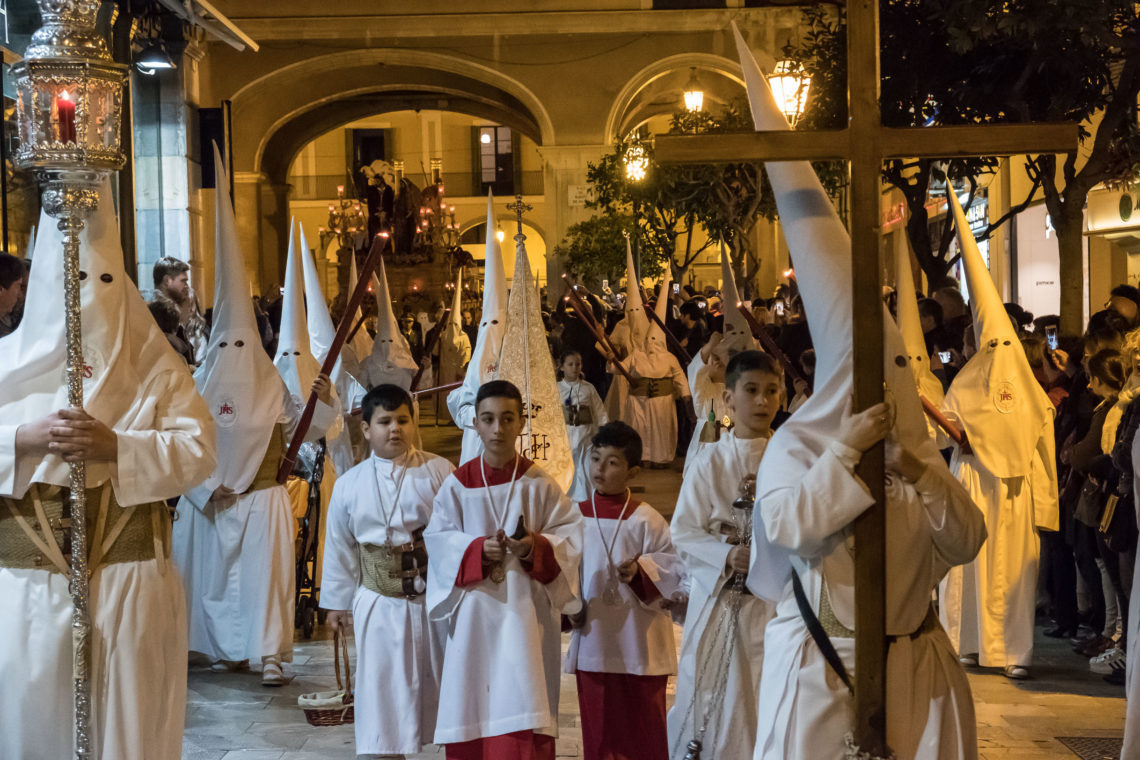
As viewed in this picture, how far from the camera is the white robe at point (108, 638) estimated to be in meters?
4.12

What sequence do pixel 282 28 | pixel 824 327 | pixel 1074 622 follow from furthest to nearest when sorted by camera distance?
pixel 282 28 → pixel 1074 622 → pixel 824 327

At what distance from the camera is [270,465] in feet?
26.0

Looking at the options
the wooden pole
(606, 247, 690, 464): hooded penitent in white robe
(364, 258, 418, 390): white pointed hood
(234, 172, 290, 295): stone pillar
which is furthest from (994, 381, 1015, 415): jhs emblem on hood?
(234, 172, 290, 295): stone pillar

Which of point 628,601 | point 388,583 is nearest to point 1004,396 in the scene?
point 628,601

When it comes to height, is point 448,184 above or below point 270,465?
above

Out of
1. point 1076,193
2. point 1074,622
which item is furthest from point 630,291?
point 1074,622

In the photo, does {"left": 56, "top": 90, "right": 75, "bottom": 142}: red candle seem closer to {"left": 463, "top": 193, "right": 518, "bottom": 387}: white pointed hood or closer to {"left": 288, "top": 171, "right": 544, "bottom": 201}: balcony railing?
{"left": 463, "top": 193, "right": 518, "bottom": 387}: white pointed hood

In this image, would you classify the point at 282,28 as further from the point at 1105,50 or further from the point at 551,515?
the point at 551,515

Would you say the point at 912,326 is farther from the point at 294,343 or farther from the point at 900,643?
the point at 900,643

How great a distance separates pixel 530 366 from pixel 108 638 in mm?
2709

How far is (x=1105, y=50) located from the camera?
32.8 feet

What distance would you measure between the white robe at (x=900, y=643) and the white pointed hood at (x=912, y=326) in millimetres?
3443

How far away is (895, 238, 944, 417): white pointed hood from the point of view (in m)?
7.03

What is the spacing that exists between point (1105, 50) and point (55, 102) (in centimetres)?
824
